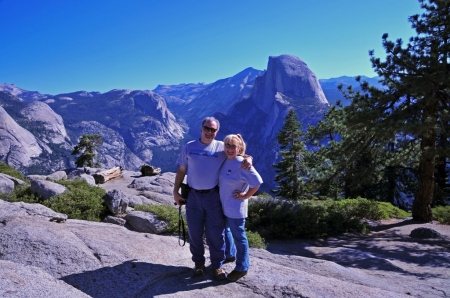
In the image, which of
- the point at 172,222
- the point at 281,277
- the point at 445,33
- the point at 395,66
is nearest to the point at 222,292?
the point at 281,277

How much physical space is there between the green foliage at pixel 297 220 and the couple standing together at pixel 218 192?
6.12 metres

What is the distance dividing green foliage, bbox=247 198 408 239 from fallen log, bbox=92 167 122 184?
14.6 meters

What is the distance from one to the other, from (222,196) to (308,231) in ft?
23.4

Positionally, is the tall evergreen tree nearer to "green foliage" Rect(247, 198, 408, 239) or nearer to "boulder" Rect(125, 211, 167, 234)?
"green foliage" Rect(247, 198, 408, 239)

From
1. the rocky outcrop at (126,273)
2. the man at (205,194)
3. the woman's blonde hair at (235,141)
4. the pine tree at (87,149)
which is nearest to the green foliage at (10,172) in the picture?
the rocky outcrop at (126,273)

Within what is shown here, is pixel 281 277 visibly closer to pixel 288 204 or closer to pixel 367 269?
pixel 367 269

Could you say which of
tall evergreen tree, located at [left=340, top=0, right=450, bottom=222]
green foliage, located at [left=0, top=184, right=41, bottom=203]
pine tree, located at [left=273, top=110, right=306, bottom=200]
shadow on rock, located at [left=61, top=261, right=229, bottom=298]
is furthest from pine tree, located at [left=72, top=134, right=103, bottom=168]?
shadow on rock, located at [left=61, top=261, right=229, bottom=298]

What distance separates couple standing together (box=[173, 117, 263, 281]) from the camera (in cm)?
471

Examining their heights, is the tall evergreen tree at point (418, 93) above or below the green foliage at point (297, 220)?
above

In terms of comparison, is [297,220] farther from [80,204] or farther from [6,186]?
[6,186]

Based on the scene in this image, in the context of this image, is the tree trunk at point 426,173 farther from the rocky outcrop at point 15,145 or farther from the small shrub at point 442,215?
the rocky outcrop at point 15,145

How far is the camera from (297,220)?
1114 cm

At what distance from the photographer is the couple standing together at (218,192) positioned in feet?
15.5

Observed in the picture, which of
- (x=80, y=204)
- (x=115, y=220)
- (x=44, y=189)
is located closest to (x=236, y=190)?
(x=115, y=220)
